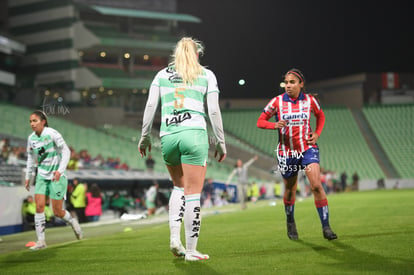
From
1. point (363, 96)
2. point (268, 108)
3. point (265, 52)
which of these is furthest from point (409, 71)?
point (268, 108)

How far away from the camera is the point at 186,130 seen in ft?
21.3

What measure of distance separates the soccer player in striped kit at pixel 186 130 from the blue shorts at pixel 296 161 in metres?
2.31

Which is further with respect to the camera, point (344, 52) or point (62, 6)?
point (344, 52)

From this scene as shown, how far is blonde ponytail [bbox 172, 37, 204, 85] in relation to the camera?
664 centimetres

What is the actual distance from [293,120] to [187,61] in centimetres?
271

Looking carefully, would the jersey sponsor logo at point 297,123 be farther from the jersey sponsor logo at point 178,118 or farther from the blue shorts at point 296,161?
the jersey sponsor logo at point 178,118

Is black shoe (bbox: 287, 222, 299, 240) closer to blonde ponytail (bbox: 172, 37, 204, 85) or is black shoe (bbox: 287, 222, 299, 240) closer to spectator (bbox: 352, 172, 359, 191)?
blonde ponytail (bbox: 172, 37, 204, 85)

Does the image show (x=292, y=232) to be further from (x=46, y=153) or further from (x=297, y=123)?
(x=46, y=153)

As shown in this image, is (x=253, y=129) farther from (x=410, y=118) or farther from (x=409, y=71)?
(x=409, y=71)

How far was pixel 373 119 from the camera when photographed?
2388 inches

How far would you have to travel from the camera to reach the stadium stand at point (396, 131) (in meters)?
54.5

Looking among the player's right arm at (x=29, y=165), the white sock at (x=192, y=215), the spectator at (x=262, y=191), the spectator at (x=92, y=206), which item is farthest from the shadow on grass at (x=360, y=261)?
the spectator at (x=262, y=191)

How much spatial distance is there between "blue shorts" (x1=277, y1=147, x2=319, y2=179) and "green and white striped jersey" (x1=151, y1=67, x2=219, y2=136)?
252cm

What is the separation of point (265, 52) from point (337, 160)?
46.1 feet
